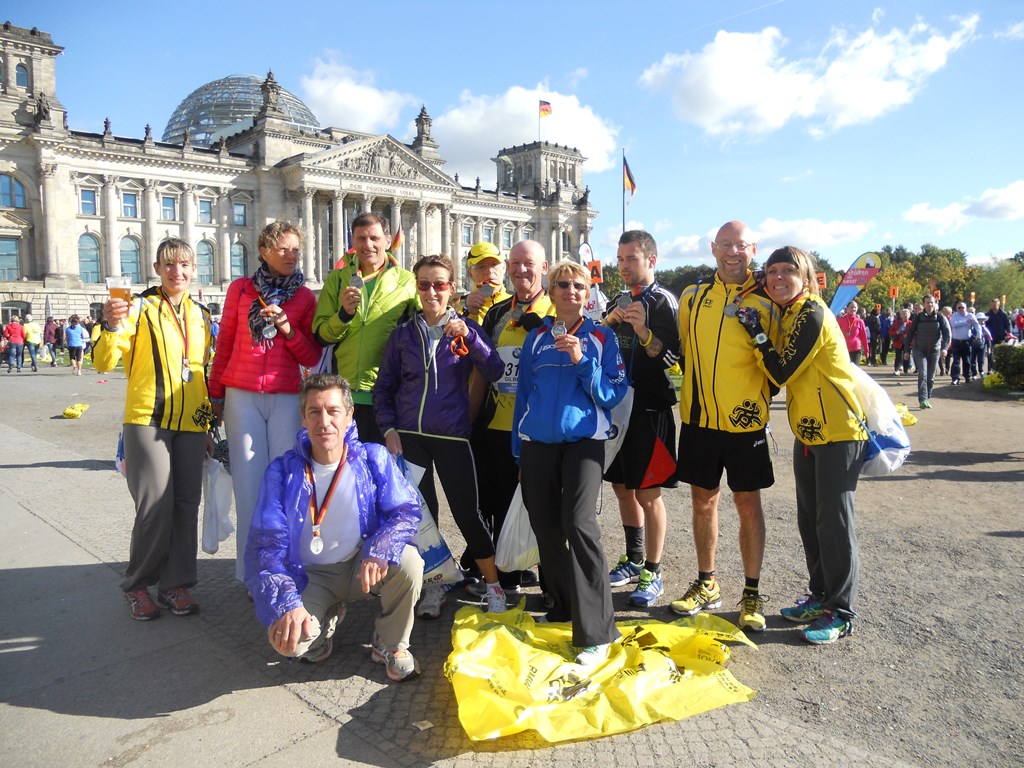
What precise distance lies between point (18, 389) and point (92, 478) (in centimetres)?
1421

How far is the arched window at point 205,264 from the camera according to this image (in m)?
57.2

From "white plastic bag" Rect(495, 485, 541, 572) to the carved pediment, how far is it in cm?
6161

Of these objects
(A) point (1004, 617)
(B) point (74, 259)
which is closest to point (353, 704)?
(A) point (1004, 617)

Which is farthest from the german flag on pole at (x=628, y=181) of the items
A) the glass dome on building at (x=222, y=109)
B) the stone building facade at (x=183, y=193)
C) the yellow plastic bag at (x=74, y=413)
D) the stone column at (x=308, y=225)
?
the glass dome on building at (x=222, y=109)

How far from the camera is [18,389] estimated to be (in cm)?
1933

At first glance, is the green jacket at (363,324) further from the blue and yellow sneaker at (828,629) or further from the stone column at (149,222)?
the stone column at (149,222)

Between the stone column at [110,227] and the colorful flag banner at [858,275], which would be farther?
the stone column at [110,227]

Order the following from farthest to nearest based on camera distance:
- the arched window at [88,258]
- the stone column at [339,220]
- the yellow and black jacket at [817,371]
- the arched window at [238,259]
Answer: the stone column at [339,220]
the arched window at [238,259]
the arched window at [88,258]
the yellow and black jacket at [817,371]

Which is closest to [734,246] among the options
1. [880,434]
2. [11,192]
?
[880,434]

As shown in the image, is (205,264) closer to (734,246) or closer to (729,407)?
(734,246)

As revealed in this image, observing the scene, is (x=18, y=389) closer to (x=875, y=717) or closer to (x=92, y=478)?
(x=92, y=478)

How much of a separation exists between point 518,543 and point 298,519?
1439mm

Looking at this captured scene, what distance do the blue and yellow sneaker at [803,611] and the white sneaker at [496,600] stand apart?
172 cm

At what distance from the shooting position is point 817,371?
4074 mm
